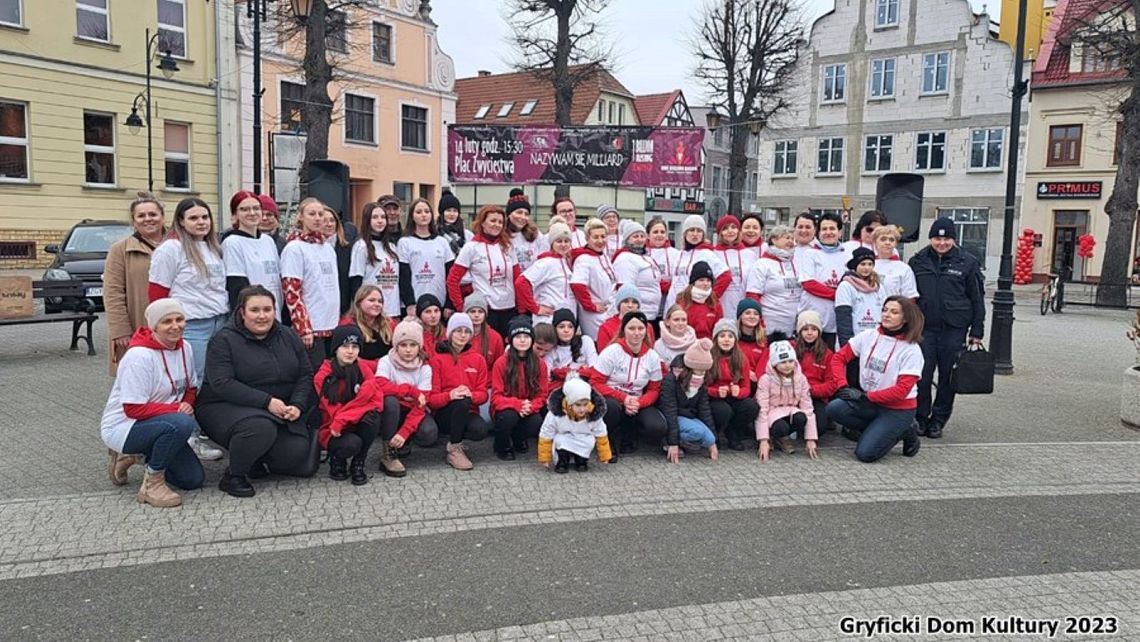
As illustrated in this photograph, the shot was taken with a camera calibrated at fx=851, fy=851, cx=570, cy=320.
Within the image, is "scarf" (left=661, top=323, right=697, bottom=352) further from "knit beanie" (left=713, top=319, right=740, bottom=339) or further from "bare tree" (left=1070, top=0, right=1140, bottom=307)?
"bare tree" (left=1070, top=0, right=1140, bottom=307)

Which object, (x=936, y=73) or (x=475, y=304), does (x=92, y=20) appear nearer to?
(x=475, y=304)

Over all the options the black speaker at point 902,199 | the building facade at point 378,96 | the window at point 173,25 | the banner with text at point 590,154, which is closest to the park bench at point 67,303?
the banner with text at point 590,154

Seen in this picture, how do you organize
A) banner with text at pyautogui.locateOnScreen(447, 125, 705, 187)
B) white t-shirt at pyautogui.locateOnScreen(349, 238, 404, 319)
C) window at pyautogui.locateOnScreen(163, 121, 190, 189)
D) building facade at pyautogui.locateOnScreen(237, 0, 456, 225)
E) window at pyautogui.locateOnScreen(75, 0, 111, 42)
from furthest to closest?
building facade at pyautogui.locateOnScreen(237, 0, 456, 225)
window at pyautogui.locateOnScreen(163, 121, 190, 189)
window at pyautogui.locateOnScreen(75, 0, 111, 42)
banner with text at pyautogui.locateOnScreen(447, 125, 705, 187)
white t-shirt at pyautogui.locateOnScreen(349, 238, 404, 319)

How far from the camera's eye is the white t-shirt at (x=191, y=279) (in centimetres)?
570

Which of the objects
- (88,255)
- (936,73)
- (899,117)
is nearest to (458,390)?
(88,255)

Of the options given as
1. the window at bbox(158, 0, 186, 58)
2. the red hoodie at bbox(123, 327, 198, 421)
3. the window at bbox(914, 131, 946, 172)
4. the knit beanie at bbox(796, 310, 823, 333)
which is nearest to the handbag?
the knit beanie at bbox(796, 310, 823, 333)

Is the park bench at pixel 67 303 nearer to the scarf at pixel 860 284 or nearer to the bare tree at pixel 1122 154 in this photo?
the scarf at pixel 860 284

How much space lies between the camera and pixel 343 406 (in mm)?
5848

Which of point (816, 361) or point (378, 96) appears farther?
point (378, 96)

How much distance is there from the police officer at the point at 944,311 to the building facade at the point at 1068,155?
3184cm

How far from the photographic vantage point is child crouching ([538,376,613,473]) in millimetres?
6098

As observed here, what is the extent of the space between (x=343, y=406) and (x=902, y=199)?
8984mm

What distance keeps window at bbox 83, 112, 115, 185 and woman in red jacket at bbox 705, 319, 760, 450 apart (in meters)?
24.0

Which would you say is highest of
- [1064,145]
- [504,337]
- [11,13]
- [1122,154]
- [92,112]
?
[11,13]
